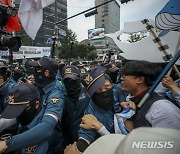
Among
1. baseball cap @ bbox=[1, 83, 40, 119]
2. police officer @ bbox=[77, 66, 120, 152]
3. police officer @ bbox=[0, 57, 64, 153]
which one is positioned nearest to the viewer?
police officer @ bbox=[0, 57, 64, 153]

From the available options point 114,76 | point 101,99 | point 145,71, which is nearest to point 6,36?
point 101,99

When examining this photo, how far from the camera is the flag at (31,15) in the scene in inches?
151

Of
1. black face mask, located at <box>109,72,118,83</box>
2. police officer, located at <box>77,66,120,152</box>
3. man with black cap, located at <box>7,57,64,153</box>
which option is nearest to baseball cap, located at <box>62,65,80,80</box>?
man with black cap, located at <box>7,57,64,153</box>

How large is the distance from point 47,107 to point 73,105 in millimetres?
990

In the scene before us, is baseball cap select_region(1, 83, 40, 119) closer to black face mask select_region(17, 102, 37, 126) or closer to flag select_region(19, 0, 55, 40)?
black face mask select_region(17, 102, 37, 126)

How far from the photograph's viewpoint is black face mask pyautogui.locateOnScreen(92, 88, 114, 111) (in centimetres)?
234

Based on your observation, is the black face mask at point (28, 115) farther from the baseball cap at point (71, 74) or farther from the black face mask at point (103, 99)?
the baseball cap at point (71, 74)

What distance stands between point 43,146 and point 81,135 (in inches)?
14.6

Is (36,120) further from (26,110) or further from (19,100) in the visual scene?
(19,100)

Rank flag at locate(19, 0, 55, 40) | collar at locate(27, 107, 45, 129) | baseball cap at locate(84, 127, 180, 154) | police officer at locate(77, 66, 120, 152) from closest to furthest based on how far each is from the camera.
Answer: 1. baseball cap at locate(84, 127, 180, 154)
2. collar at locate(27, 107, 45, 129)
3. police officer at locate(77, 66, 120, 152)
4. flag at locate(19, 0, 55, 40)

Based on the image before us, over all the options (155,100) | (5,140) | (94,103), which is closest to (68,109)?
(94,103)

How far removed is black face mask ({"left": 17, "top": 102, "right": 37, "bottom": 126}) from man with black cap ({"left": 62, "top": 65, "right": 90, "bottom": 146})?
111cm

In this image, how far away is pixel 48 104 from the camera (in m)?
2.47

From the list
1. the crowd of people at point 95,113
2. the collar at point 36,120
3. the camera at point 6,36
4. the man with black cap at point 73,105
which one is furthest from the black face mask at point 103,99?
the camera at point 6,36
